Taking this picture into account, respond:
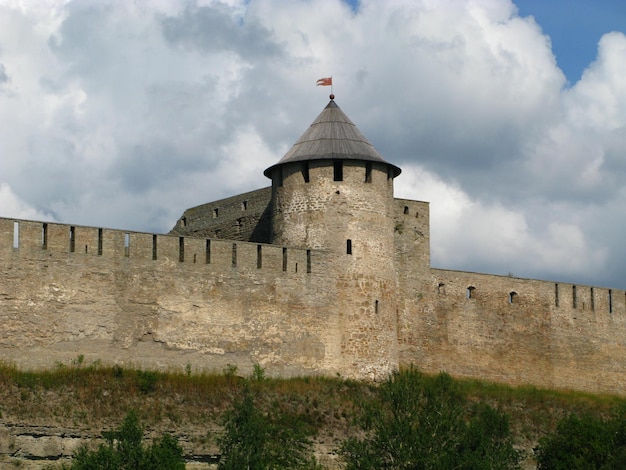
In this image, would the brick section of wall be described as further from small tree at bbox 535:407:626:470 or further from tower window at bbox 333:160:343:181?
small tree at bbox 535:407:626:470

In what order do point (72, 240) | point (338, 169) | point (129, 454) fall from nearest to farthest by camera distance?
point (129, 454) < point (72, 240) < point (338, 169)

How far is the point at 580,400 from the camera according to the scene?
47438 millimetres

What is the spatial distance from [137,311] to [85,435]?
461 centimetres

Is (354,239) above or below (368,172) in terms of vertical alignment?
below

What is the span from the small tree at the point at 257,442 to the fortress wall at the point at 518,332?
28.7 ft

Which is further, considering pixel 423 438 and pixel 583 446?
pixel 583 446

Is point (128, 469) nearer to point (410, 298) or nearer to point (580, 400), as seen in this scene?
point (410, 298)

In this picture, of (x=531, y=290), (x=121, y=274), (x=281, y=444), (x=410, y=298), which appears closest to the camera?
(x=281, y=444)

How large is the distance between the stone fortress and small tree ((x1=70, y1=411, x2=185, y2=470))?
476 cm

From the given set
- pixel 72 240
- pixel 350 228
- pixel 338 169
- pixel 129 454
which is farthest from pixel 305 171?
pixel 129 454

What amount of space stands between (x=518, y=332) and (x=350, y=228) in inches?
351

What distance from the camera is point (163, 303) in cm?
4069

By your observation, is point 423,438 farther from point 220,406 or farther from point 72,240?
point 72,240

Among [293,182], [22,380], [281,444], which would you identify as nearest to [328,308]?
[293,182]
